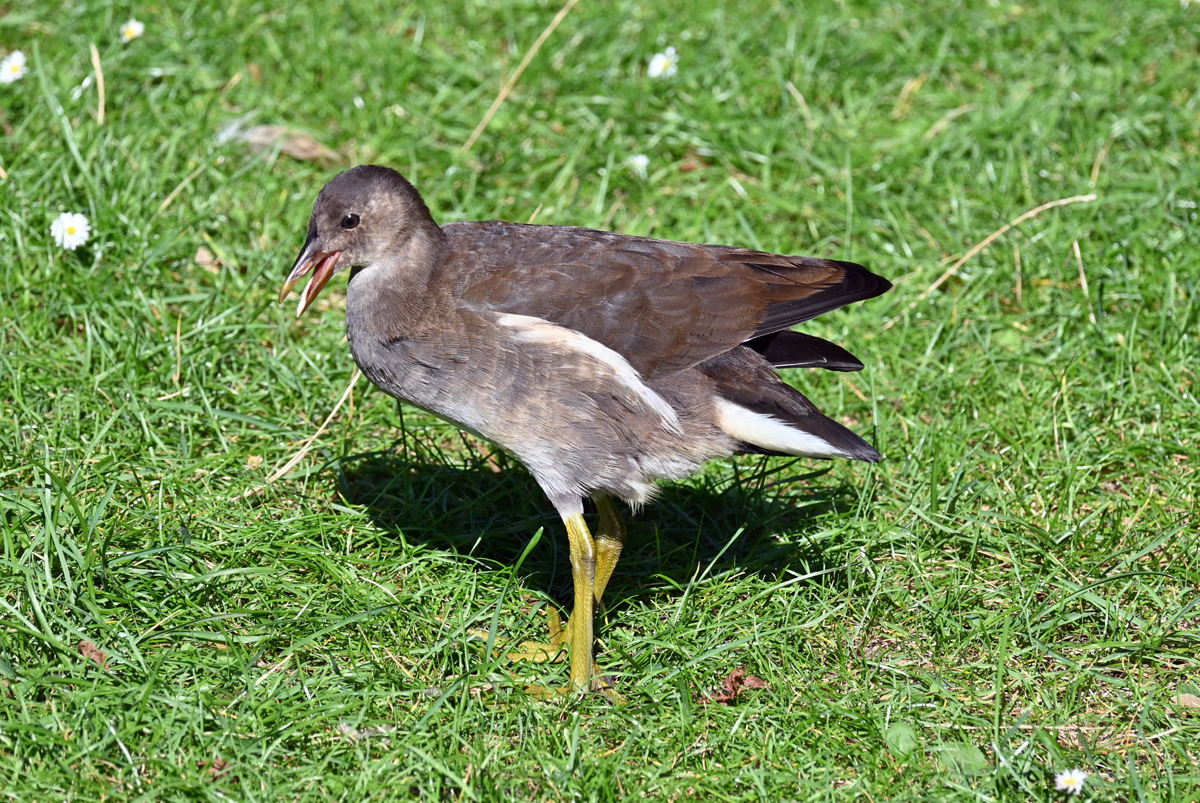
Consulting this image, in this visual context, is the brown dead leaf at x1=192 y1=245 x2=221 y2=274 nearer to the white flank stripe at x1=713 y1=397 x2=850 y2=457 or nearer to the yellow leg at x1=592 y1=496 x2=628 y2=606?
the yellow leg at x1=592 y1=496 x2=628 y2=606

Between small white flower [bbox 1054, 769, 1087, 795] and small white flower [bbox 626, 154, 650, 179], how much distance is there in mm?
3630

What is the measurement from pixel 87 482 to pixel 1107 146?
197 inches

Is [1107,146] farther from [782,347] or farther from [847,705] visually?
[847,705]

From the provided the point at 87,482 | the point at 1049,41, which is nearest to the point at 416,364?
the point at 87,482

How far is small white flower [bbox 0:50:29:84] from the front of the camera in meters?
5.67

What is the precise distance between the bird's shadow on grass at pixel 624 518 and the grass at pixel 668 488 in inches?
0.7

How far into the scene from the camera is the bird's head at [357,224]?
3.77 metres

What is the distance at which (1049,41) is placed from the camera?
6.71 m

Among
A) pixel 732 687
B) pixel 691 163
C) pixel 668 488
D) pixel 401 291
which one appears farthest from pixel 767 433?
pixel 691 163

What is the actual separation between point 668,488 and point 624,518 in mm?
220

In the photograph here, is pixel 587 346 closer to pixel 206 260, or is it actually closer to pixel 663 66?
pixel 206 260

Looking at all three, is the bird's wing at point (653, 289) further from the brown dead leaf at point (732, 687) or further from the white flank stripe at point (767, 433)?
the brown dead leaf at point (732, 687)

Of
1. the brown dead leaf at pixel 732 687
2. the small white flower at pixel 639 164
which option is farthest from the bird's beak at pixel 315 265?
the small white flower at pixel 639 164

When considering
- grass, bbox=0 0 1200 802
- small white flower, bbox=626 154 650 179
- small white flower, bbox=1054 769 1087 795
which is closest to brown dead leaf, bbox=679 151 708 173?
grass, bbox=0 0 1200 802
